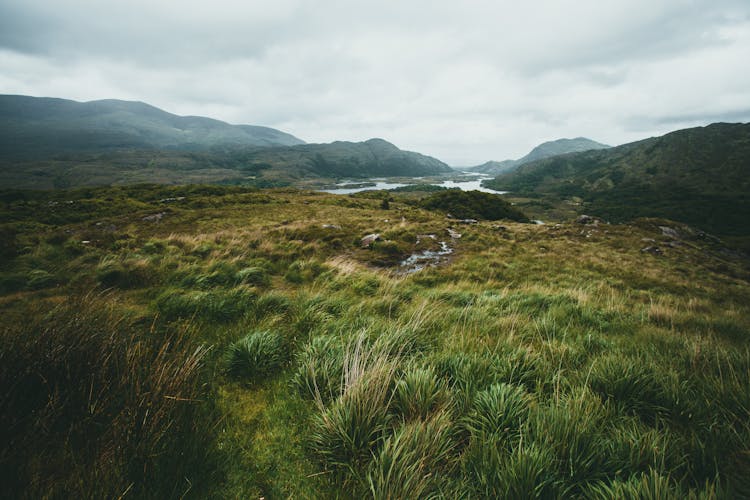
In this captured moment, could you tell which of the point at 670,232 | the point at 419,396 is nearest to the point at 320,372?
the point at 419,396

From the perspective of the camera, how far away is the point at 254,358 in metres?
3.33

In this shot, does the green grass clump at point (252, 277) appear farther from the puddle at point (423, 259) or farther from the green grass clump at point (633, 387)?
the green grass clump at point (633, 387)

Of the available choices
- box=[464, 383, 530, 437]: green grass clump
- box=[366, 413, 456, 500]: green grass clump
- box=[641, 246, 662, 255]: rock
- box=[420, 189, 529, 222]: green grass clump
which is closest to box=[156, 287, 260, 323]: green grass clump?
box=[366, 413, 456, 500]: green grass clump

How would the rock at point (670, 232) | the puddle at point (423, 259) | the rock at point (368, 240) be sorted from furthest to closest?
the rock at point (670, 232) < the rock at point (368, 240) < the puddle at point (423, 259)

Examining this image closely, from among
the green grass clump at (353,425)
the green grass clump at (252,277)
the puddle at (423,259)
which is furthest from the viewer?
the puddle at (423,259)

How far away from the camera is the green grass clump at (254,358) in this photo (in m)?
3.25

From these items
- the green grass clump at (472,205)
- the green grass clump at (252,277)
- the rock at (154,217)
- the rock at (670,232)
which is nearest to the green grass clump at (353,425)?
the green grass clump at (252,277)

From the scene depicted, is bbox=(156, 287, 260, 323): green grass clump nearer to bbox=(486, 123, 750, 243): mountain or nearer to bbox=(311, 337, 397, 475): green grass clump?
bbox=(311, 337, 397, 475): green grass clump

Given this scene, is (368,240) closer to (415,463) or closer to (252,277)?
(252,277)

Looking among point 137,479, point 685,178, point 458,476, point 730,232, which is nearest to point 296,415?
point 137,479

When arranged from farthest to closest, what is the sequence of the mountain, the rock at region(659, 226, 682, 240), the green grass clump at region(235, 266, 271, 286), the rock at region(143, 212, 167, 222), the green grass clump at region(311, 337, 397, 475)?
the mountain
the rock at region(659, 226, 682, 240)
the rock at region(143, 212, 167, 222)
the green grass clump at region(235, 266, 271, 286)
the green grass clump at region(311, 337, 397, 475)

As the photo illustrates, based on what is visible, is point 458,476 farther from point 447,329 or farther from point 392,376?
point 447,329

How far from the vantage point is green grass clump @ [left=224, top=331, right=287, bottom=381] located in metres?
3.25

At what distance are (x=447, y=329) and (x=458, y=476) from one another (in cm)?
251
